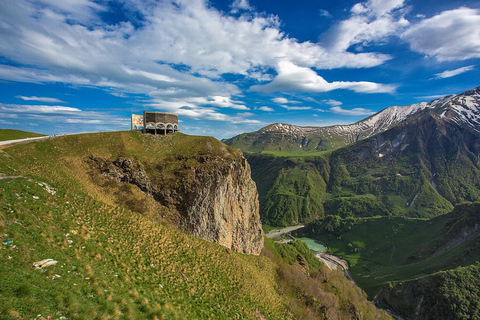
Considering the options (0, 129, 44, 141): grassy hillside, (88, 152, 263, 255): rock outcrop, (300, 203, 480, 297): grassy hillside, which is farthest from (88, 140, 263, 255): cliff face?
(300, 203, 480, 297): grassy hillside

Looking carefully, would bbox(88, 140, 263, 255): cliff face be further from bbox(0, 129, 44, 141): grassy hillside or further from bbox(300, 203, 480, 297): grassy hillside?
bbox(300, 203, 480, 297): grassy hillside

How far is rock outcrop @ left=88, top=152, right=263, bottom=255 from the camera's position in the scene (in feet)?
160

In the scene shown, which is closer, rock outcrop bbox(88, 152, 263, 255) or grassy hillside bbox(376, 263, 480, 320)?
rock outcrop bbox(88, 152, 263, 255)

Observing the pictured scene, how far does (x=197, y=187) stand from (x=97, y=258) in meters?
33.7

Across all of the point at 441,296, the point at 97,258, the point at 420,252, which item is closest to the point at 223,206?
the point at 97,258

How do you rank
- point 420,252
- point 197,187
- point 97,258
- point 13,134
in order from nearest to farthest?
point 97,258 → point 13,134 → point 197,187 → point 420,252

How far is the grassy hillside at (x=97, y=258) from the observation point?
14105 mm

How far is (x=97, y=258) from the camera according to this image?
20359 millimetres

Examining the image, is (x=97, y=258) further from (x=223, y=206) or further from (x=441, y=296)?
(x=441, y=296)

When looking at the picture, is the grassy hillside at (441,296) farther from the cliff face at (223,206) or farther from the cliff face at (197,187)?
the cliff face at (197,187)

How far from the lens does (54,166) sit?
3816cm

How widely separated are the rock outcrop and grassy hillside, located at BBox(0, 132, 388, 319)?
2.63m

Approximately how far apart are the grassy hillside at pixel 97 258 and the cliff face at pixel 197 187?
2.52 metres

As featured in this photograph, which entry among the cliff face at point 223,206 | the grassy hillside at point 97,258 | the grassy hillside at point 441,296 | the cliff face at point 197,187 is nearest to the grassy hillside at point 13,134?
the grassy hillside at point 97,258
